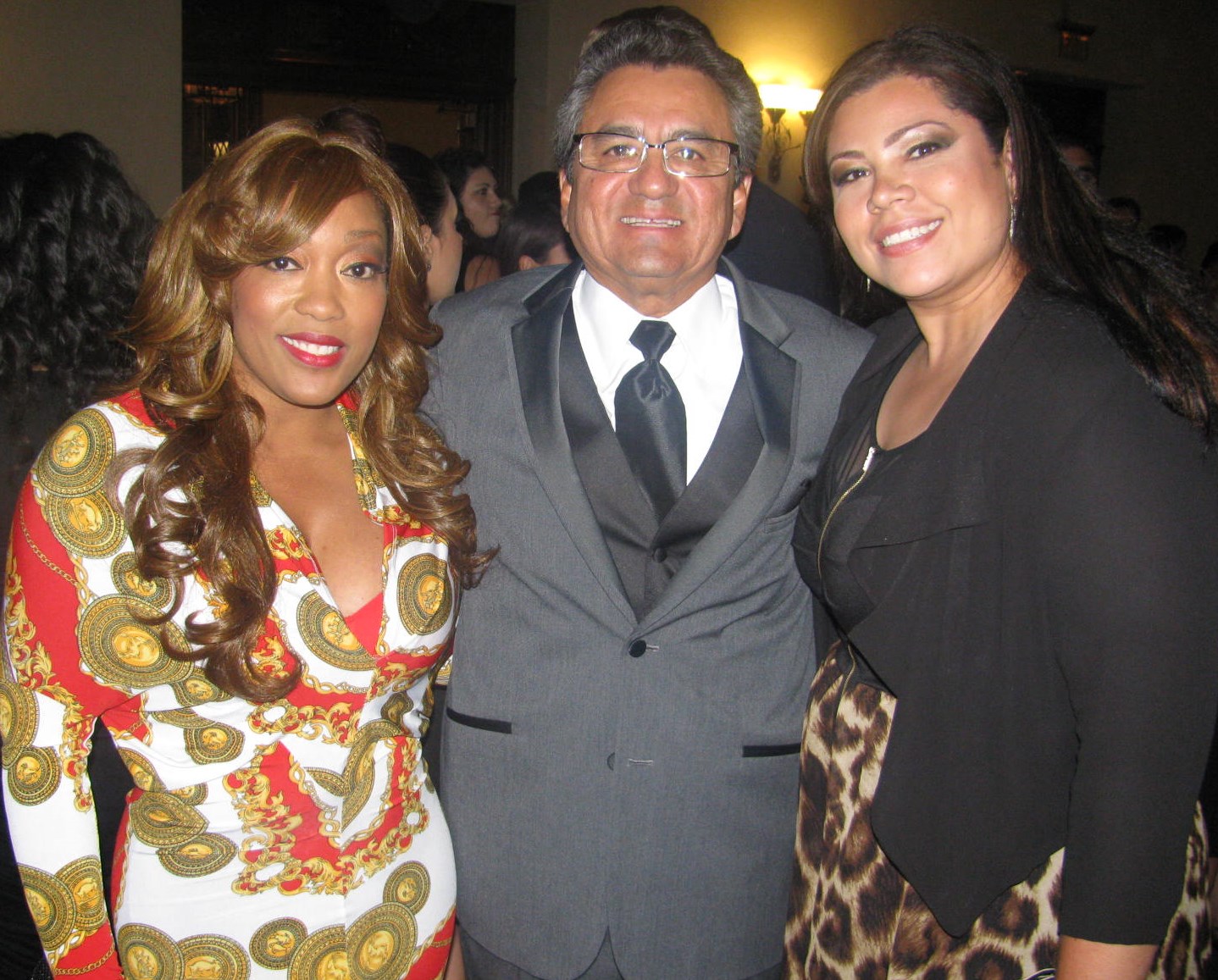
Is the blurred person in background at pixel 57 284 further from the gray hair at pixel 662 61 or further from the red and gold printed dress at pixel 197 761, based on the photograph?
the gray hair at pixel 662 61

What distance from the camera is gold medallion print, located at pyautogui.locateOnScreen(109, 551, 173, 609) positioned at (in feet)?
4.29

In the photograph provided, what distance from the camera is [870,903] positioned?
4.90 feet

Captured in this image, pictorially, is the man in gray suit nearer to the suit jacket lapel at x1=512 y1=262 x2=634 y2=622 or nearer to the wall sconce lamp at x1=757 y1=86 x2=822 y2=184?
the suit jacket lapel at x1=512 y1=262 x2=634 y2=622

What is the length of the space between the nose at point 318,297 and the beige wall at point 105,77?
4430 mm

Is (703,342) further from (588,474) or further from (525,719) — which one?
(525,719)

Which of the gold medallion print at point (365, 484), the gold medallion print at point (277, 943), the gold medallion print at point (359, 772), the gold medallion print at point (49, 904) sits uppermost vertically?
the gold medallion print at point (365, 484)

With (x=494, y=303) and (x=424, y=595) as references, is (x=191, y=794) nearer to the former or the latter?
(x=424, y=595)

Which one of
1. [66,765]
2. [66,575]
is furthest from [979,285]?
[66,765]

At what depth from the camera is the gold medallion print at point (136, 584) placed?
131 centimetres

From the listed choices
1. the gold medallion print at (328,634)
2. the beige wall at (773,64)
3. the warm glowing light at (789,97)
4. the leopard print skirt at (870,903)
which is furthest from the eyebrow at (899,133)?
the warm glowing light at (789,97)

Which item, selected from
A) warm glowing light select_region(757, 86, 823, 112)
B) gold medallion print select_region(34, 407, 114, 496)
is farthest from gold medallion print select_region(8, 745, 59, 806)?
warm glowing light select_region(757, 86, 823, 112)

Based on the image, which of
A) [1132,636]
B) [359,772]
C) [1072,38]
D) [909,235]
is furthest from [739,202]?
[1072,38]

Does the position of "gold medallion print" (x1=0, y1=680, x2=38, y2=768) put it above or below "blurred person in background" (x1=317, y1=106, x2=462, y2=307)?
below

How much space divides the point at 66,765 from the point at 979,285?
1.41 m
